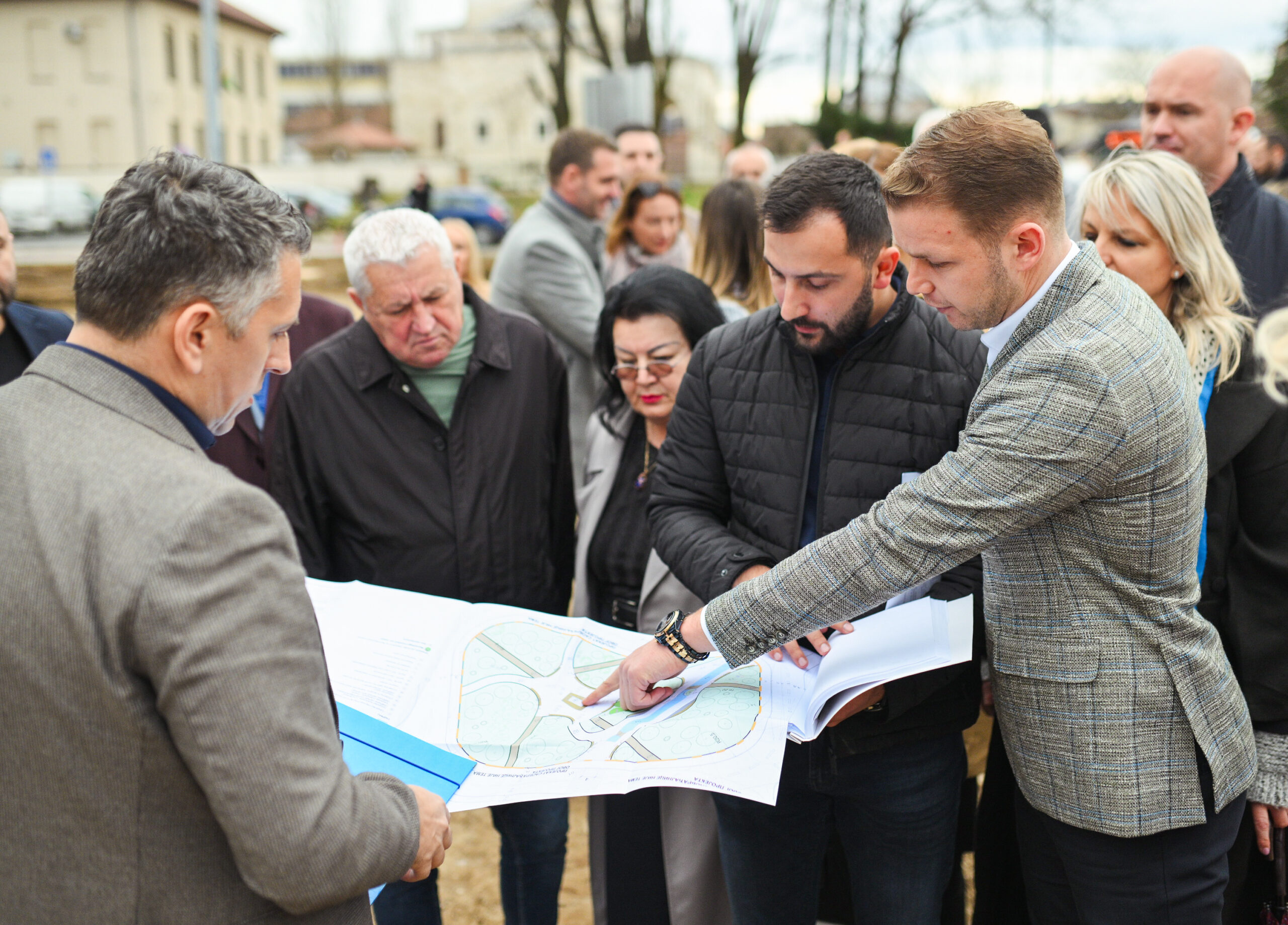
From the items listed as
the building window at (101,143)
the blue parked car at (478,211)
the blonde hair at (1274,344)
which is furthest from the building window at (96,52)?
the blonde hair at (1274,344)

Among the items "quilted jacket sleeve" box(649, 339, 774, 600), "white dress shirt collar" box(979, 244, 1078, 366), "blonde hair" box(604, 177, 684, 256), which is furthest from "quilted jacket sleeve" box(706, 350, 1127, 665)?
"blonde hair" box(604, 177, 684, 256)

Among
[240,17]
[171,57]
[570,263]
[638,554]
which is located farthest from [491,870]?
[240,17]

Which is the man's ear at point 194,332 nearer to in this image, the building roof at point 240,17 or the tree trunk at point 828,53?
the tree trunk at point 828,53

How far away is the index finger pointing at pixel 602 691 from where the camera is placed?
2.00 m

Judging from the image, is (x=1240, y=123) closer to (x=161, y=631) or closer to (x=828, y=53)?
(x=161, y=631)

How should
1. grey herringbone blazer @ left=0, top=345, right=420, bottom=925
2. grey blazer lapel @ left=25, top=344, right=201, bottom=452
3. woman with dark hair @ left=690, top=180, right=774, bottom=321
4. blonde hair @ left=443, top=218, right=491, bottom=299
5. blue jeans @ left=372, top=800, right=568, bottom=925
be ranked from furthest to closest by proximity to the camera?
blonde hair @ left=443, top=218, right=491, bottom=299 → woman with dark hair @ left=690, top=180, right=774, bottom=321 → blue jeans @ left=372, top=800, right=568, bottom=925 → grey blazer lapel @ left=25, top=344, right=201, bottom=452 → grey herringbone blazer @ left=0, top=345, right=420, bottom=925

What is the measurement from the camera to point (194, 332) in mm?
1356

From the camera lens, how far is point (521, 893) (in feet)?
9.66

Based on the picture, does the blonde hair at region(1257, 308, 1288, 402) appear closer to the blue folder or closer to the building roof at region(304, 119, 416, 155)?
the blue folder

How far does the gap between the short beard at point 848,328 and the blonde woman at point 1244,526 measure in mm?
679

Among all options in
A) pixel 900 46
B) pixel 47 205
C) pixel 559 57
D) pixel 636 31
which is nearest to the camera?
pixel 636 31

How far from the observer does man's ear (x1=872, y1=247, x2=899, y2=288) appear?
216cm

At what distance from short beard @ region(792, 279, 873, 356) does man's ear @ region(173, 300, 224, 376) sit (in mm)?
1220

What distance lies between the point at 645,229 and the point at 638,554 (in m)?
2.67
